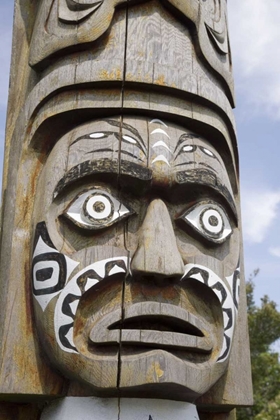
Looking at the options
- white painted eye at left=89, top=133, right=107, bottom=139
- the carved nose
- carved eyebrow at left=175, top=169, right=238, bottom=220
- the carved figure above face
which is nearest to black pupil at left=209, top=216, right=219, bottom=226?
carved eyebrow at left=175, top=169, right=238, bottom=220

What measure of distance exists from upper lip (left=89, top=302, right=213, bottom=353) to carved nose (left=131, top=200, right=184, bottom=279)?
160 mm

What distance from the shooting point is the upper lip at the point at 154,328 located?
2.78 m

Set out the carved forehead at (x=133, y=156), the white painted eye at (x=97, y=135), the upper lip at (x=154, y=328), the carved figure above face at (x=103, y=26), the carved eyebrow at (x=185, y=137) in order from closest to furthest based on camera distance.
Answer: the upper lip at (x=154, y=328) < the carved forehead at (x=133, y=156) < the white painted eye at (x=97, y=135) < the carved eyebrow at (x=185, y=137) < the carved figure above face at (x=103, y=26)

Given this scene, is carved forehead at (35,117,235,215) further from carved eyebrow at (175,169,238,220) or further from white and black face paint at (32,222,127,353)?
white and black face paint at (32,222,127,353)

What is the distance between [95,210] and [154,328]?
2.25 ft

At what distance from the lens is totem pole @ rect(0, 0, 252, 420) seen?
9.32ft

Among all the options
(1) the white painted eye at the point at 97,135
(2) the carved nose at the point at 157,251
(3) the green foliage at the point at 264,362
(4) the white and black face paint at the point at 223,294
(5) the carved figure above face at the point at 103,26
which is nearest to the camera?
(2) the carved nose at the point at 157,251

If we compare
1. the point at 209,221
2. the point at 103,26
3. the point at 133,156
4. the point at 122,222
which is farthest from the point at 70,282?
the point at 103,26

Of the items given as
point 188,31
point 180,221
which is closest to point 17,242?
point 180,221

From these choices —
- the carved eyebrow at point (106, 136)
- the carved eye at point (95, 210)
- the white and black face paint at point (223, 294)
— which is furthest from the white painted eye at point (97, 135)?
the white and black face paint at point (223, 294)

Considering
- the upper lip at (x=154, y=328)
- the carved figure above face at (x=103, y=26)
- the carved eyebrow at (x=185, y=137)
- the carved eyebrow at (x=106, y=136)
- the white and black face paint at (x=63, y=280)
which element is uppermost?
the carved figure above face at (x=103, y=26)

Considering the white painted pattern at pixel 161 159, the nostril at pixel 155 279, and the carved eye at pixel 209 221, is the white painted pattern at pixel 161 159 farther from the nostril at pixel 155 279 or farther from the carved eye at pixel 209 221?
the nostril at pixel 155 279

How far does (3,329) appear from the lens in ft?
10.0

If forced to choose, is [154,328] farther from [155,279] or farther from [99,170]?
[99,170]
